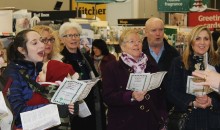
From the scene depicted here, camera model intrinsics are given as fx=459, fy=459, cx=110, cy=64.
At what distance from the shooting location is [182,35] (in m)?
7.31

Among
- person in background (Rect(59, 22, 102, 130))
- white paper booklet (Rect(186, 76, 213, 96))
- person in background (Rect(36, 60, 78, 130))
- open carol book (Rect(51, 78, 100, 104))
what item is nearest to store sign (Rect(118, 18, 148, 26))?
person in background (Rect(59, 22, 102, 130))

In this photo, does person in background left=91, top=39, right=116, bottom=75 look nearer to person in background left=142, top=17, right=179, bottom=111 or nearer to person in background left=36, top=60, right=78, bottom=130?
person in background left=142, top=17, right=179, bottom=111

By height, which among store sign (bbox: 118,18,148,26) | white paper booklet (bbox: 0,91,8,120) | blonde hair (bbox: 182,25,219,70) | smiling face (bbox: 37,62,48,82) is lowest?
white paper booklet (bbox: 0,91,8,120)

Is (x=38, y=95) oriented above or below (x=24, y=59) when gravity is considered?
below

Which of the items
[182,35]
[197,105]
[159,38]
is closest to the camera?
[197,105]

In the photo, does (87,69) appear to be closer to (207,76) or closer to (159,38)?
(159,38)

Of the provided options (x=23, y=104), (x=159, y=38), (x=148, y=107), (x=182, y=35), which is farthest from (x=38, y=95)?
(x=182, y=35)

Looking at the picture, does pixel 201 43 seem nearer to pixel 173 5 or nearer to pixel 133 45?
pixel 133 45

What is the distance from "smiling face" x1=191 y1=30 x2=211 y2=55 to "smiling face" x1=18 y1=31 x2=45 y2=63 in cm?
158

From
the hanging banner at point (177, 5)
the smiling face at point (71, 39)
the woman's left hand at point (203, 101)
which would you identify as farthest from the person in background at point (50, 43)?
the hanging banner at point (177, 5)

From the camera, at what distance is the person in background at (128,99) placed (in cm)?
424

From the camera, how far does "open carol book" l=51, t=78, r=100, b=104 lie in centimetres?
341

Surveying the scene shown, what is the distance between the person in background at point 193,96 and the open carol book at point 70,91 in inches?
45.1

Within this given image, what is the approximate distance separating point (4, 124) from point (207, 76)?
143 cm
